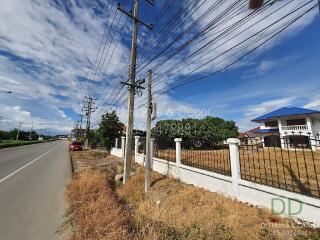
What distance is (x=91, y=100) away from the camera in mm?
39875

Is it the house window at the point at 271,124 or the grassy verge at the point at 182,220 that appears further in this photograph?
the house window at the point at 271,124

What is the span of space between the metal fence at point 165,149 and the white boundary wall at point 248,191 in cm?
95

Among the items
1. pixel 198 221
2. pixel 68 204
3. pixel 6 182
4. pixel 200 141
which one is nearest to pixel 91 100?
pixel 200 141

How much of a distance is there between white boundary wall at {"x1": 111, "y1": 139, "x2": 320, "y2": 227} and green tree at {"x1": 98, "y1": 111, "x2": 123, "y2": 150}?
48.1ft

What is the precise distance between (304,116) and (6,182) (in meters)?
32.2

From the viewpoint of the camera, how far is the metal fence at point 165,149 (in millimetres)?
9812

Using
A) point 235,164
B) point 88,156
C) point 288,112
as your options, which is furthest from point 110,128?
point 288,112

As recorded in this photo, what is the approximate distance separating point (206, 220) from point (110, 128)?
1900 cm

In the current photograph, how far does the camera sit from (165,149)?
1089 centimetres

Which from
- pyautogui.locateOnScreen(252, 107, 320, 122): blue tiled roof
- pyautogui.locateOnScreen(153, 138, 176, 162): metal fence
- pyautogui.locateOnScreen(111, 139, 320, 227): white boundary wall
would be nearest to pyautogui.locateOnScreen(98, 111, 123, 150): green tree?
pyautogui.locateOnScreen(153, 138, 176, 162): metal fence

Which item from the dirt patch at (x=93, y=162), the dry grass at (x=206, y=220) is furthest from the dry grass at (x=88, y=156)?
the dry grass at (x=206, y=220)

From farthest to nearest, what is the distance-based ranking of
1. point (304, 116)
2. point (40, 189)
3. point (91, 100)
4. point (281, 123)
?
point (91, 100), point (281, 123), point (304, 116), point (40, 189)

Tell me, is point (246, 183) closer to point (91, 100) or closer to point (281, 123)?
point (281, 123)

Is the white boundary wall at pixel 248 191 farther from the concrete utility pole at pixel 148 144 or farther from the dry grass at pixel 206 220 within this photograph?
the concrete utility pole at pixel 148 144
